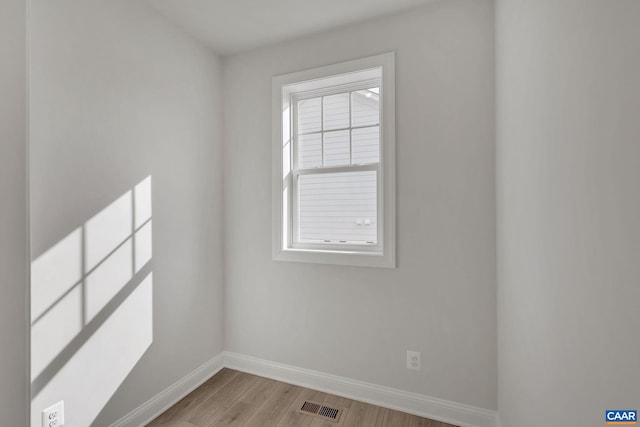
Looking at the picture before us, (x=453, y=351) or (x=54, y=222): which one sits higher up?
(x=54, y=222)

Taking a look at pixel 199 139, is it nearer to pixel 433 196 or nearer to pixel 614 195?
pixel 433 196

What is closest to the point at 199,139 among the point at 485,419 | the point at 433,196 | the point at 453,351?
the point at 433,196

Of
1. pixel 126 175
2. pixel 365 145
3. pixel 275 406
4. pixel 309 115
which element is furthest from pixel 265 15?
pixel 275 406

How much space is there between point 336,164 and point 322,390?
175 cm

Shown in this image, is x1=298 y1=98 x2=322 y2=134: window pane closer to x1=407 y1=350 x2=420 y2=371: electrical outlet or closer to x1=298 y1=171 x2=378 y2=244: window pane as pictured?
x1=298 y1=171 x2=378 y2=244: window pane

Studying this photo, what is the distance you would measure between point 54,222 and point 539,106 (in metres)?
2.14

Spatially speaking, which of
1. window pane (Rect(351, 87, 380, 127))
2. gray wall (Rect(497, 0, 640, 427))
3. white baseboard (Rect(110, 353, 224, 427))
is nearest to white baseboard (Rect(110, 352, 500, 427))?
white baseboard (Rect(110, 353, 224, 427))

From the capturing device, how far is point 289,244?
2.53 metres

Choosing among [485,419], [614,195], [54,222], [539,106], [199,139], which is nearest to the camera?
[614,195]

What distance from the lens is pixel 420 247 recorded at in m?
2.04

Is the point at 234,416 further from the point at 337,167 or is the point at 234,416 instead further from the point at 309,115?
the point at 309,115

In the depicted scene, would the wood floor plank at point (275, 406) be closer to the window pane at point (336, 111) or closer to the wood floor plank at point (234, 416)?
the wood floor plank at point (234, 416)

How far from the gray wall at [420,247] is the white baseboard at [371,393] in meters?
0.05

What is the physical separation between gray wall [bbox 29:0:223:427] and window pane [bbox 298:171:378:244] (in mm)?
788
